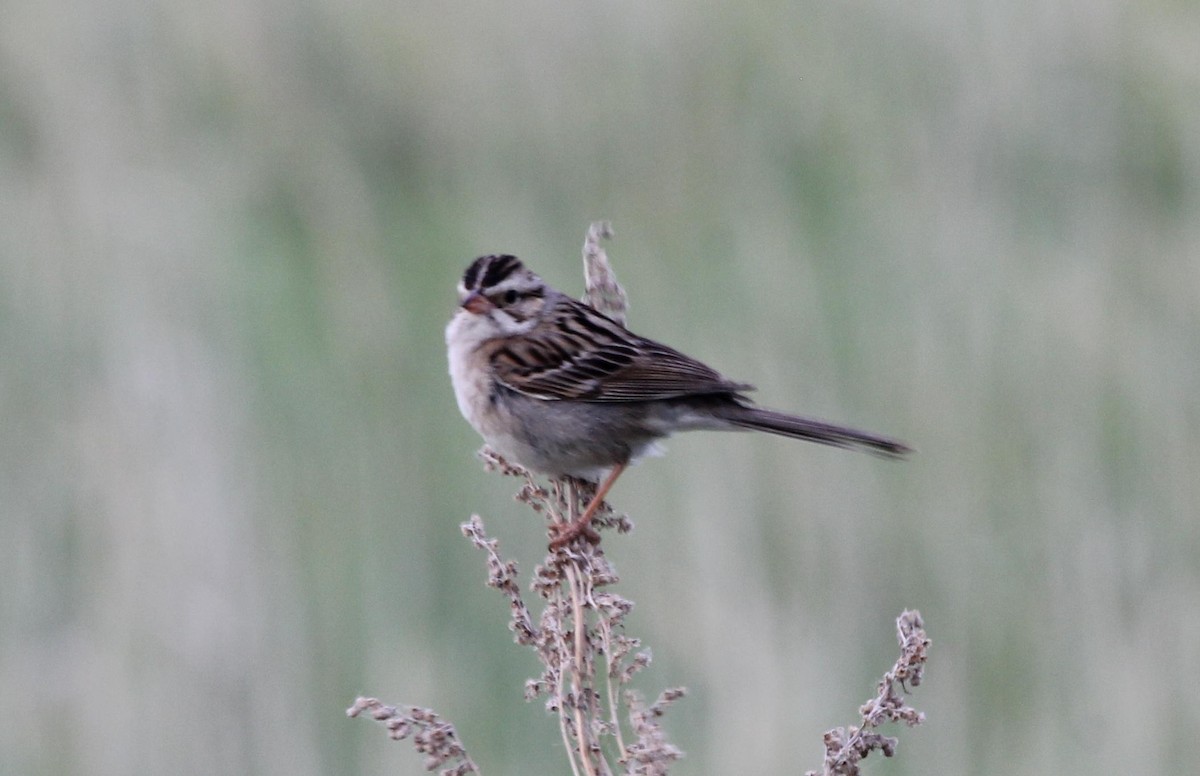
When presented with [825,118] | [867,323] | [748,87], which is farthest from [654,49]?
[867,323]

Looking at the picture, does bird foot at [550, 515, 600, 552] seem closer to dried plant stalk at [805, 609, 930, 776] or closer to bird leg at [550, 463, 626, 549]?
bird leg at [550, 463, 626, 549]

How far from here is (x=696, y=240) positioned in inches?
209

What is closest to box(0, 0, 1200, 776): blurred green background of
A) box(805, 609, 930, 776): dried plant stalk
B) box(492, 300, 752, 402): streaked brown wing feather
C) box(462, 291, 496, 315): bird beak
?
box(492, 300, 752, 402): streaked brown wing feather

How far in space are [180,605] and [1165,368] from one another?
2825 millimetres

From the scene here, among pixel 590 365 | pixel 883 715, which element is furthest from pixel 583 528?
pixel 883 715

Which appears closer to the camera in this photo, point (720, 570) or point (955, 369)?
point (720, 570)

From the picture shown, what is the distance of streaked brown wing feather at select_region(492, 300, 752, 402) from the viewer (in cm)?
393

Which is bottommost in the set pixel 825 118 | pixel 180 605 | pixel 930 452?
pixel 180 605

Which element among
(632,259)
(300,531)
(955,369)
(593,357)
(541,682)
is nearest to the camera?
(541,682)

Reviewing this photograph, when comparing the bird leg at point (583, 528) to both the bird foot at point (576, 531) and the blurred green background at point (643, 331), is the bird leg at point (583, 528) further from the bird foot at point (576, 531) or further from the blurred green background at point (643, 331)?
the blurred green background at point (643, 331)

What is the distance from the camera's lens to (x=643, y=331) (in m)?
4.84

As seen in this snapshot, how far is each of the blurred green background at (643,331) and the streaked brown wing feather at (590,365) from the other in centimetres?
47

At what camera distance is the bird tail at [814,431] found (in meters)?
3.56

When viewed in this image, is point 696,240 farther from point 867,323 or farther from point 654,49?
point 654,49
